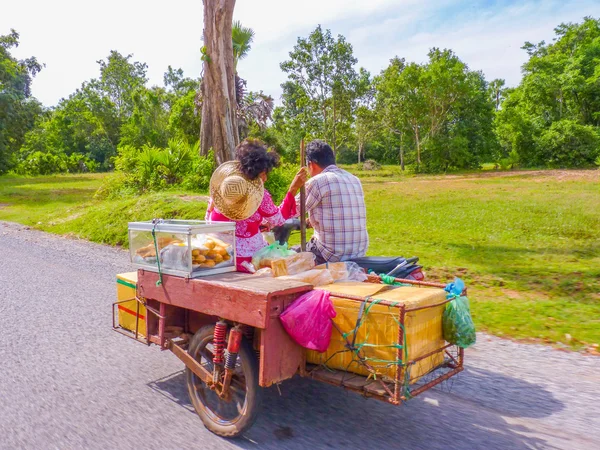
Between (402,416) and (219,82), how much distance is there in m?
14.0

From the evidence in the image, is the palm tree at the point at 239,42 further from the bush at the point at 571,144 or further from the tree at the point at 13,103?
the bush at the point at 571,144

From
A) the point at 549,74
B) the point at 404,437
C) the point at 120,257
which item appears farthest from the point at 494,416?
the point at 549,74

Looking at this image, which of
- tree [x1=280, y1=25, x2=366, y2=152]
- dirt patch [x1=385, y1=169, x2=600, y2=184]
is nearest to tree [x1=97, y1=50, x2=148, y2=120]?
tree [x1=280, y1=25, x2=366, y2=152]

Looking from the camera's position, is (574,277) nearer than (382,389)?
No

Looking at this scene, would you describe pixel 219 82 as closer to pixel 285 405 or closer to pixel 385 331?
pixel 285 405

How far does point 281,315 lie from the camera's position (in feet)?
10.5

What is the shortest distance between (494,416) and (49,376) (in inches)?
142

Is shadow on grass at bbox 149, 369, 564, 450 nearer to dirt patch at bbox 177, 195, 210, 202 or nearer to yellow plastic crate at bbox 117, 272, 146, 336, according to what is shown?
yellow plastic crate at bbox 117, 272, 146, 336

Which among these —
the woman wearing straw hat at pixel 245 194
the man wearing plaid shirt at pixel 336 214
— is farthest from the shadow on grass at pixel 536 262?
the woman wearing straw hat at pixel 245 194

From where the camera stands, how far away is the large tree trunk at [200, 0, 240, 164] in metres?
15.5

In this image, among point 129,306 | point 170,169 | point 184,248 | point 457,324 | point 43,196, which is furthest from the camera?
point 43,196

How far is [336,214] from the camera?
15.1ft

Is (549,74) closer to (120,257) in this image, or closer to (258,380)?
(120,257)

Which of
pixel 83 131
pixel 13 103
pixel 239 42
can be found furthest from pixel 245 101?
pixel 83 131
